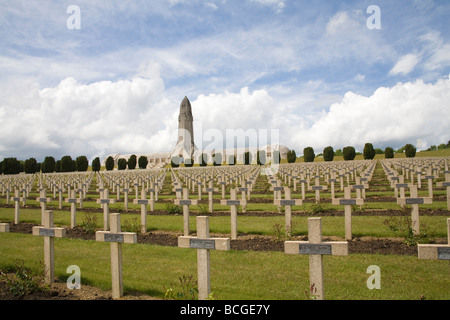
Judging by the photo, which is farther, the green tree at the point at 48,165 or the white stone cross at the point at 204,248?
the green tree at the point at 48,165

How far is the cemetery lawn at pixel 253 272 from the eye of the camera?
4.60 m

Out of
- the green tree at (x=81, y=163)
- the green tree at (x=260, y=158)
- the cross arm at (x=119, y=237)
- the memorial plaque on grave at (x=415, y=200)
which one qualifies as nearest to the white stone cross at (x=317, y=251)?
the cross arm at (x=119, y=237)

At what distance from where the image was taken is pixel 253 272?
554 centimetres

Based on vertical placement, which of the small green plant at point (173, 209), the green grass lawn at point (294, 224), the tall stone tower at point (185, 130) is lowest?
the green grass lawn at point (294, 224)

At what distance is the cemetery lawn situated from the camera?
460 cm

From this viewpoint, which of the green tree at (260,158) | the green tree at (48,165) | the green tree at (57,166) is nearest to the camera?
the green tree at (48,165)

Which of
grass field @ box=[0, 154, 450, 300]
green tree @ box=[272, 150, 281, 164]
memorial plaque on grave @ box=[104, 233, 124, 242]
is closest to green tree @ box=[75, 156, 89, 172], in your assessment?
green tree @ box=[272, 150, 281, 164]

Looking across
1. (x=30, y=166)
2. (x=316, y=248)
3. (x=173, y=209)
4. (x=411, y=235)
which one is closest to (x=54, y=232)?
(x=316, y=248)

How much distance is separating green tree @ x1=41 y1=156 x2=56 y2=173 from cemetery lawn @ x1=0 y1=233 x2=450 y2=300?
4820 centimetres

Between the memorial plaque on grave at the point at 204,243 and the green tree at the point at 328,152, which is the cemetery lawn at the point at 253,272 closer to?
the memorial plaque on grave at the point at 204,243

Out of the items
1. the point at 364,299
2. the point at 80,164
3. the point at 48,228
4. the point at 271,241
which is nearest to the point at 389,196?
the point at 271,241

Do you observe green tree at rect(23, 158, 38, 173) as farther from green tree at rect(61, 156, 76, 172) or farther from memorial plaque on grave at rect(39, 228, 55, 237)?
memorial plaque on grave at rect(39, 228, 55, 237)

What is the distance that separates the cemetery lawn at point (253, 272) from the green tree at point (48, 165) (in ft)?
158
